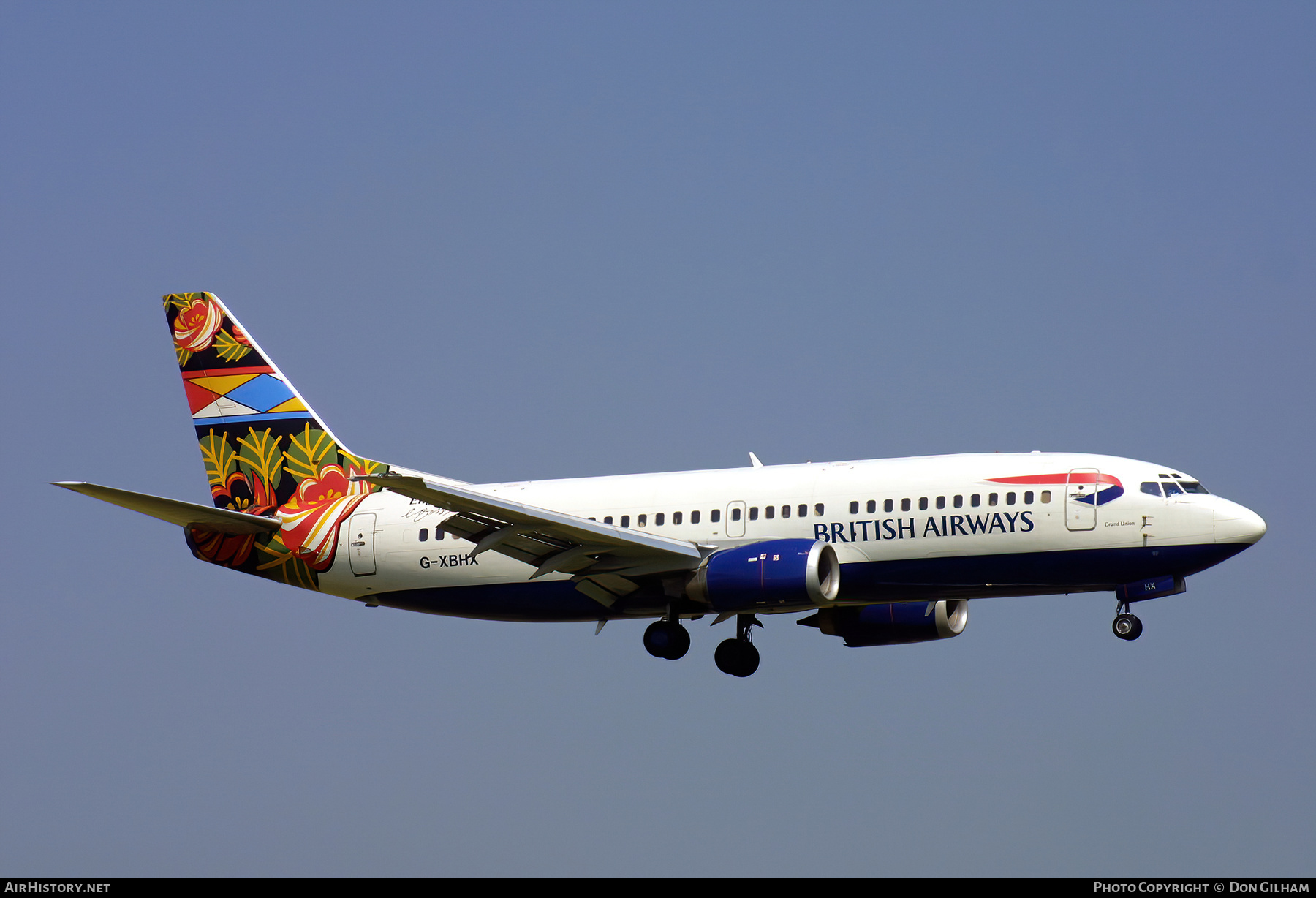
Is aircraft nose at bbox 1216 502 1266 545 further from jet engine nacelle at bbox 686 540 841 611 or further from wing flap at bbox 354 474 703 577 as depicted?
wing flap at bbox 354 474 703 577

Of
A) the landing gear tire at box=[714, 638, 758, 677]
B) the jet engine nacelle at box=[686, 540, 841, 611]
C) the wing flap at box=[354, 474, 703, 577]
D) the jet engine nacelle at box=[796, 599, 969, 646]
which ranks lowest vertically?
the landing gear tire at box=[714, 638, 758, 677]

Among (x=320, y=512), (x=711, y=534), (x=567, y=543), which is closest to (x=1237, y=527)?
(x=711, y=534)

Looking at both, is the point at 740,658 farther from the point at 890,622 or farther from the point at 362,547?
the point at 362,547

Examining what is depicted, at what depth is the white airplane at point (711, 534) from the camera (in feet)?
128

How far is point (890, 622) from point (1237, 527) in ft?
33.3

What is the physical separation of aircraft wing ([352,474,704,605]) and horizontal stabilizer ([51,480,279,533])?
21.0 ft

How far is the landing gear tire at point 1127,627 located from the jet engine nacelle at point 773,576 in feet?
21.1

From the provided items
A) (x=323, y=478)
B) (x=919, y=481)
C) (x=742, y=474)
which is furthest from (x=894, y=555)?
(x=323, y=478)

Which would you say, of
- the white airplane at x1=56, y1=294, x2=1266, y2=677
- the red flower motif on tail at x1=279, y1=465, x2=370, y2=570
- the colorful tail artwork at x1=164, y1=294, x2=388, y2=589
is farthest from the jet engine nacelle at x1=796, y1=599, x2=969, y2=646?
the colorful tail artwork at x1=164, y1=294, x2=388, y2=589

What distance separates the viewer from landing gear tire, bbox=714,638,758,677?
45344mm

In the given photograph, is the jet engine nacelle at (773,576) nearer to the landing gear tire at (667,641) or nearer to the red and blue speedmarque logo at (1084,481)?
the landing gear tire at (667,641)

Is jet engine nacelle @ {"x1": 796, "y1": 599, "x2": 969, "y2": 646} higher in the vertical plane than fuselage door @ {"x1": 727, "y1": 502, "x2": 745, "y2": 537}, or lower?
lower

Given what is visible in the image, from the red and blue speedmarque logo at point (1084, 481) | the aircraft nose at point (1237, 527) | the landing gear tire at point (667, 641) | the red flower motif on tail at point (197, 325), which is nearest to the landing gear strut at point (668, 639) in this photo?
the landing gear tire at point (667, 641)

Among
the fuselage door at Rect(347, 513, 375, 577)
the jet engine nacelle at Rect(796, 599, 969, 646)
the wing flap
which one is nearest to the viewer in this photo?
the wing flap
